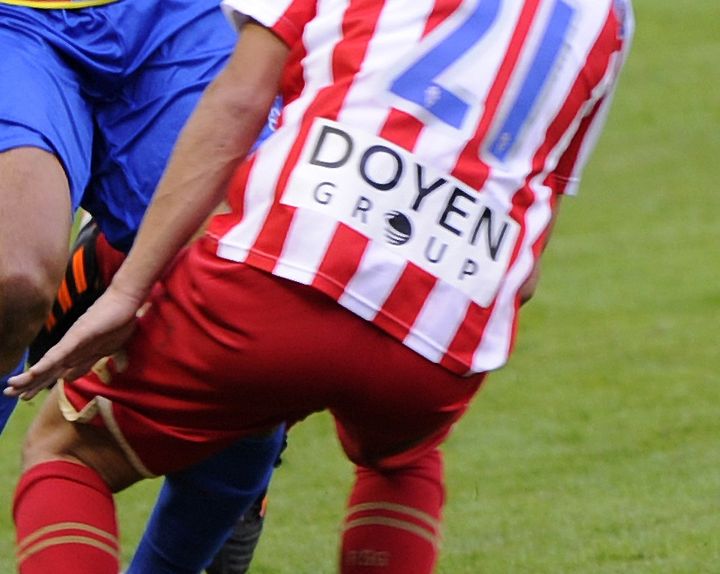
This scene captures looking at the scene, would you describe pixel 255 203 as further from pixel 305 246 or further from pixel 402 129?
pixel 402 129

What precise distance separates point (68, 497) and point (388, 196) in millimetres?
673

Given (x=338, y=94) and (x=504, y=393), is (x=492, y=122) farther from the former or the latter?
(x=504, y=393)

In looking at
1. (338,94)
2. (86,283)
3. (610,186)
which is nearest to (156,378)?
(338,94)

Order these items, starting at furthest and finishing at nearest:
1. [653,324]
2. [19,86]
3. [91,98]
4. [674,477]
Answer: [653,324]
[674,477]
[91,98]
[19,86]

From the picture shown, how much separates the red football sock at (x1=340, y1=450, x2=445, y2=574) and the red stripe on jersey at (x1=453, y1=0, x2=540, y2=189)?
610 mm

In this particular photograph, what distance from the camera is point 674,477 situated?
16.6 ft

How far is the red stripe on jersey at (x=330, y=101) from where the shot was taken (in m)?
2.53

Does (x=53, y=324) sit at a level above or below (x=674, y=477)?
above

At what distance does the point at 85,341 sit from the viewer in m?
2.58

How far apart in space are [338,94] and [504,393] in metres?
3.89

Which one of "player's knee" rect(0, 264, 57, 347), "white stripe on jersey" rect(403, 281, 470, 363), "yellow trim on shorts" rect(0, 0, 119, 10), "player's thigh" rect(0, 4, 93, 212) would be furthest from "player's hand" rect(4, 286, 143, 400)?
"yellow trim on shorts" rect(0, 0, 119, 10)

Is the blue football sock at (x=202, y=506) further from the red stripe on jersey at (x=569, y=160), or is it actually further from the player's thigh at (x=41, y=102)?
the red stripe on jersey at (x=569, y=160)

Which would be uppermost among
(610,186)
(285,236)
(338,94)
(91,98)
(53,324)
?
(338,94)

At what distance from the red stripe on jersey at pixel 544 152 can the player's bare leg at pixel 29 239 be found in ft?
3.26
